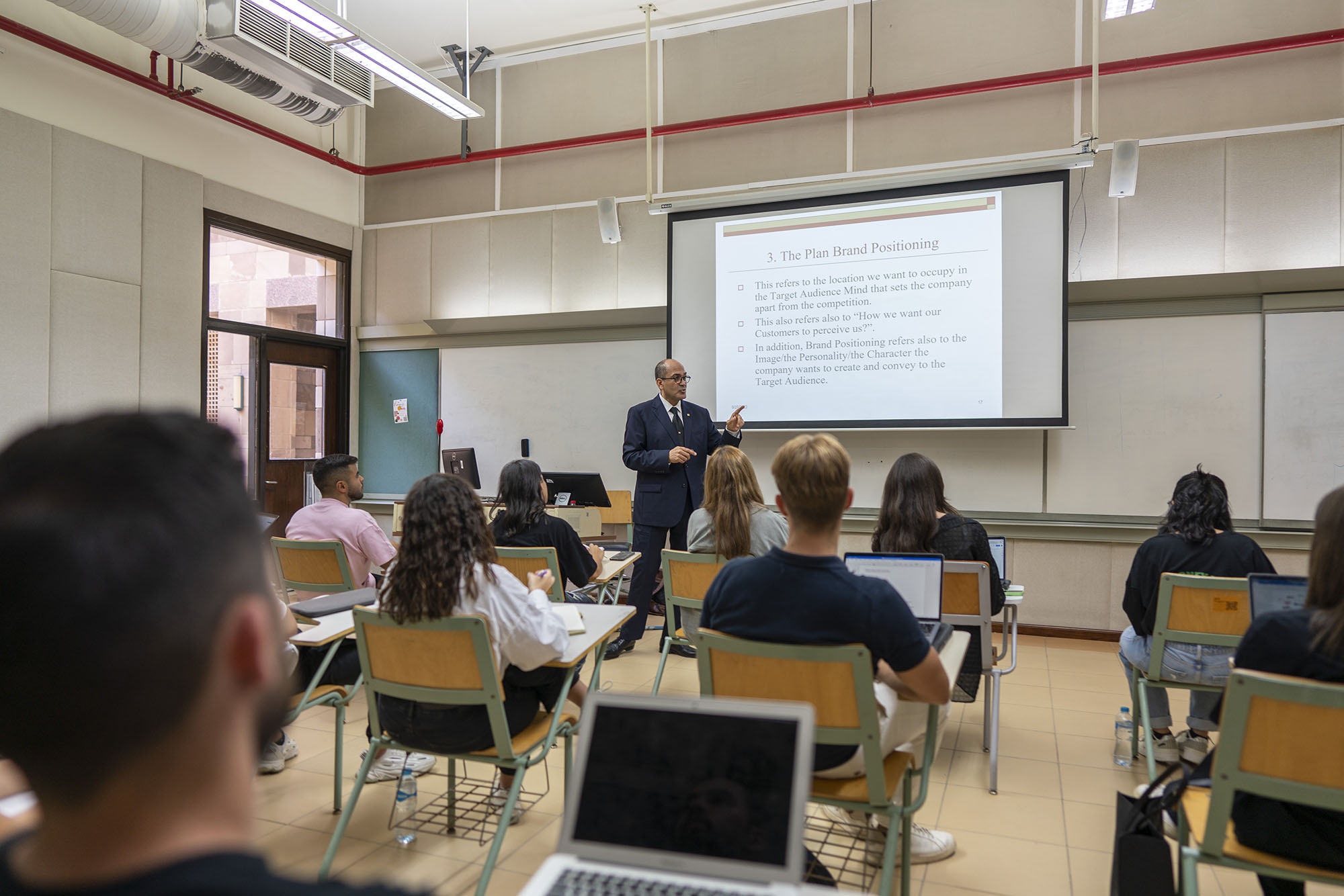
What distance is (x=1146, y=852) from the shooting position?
1685mm

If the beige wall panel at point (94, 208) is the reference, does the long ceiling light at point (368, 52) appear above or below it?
above

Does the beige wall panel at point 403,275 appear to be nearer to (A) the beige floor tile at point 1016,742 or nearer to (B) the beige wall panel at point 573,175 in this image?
(B) the beige wall panel at point 573,175

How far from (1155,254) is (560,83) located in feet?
14.9

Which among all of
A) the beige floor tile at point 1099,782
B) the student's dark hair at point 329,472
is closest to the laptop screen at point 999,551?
the beige floor tile at point 1099,782

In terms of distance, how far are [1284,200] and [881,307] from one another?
233 cm

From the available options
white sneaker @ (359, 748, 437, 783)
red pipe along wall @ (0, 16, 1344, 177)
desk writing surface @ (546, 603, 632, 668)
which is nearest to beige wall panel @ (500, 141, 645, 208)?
red pipe along wall @ (0, 16, 1344, 177)

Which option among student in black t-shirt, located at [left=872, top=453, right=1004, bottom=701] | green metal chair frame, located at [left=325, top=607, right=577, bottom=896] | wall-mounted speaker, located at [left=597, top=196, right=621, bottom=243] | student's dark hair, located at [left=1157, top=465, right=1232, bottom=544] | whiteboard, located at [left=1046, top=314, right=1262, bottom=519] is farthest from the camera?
wall-mounted speaker, located at [left=597, top=196, right=621, bottom=243]

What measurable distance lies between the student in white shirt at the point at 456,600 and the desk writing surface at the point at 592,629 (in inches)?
1.8

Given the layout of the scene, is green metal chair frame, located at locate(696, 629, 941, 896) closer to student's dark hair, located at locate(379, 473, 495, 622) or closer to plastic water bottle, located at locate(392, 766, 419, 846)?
student's dark hair, located at locate(379, 473, 495, 622)

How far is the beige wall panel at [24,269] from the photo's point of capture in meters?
4.50

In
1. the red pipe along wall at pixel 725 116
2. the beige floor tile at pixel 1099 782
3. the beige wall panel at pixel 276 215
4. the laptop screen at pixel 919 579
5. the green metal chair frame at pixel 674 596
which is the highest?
the red pipe along wall at pixel 725 116

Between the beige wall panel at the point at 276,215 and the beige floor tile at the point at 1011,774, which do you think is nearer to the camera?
the beige floor tile at the point at 1011,774

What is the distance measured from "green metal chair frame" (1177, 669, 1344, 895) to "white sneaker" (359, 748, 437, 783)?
→ 2383 mm

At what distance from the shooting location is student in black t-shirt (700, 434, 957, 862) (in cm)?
163
